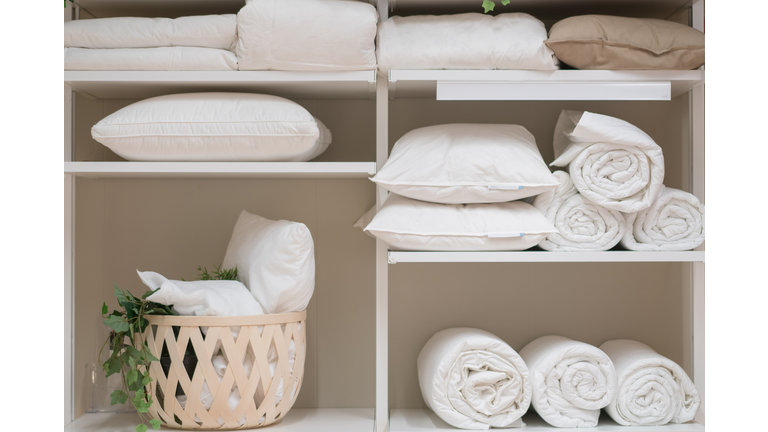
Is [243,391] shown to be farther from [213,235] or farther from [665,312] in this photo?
[665,312]

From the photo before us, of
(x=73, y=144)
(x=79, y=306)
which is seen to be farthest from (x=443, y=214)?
(x=79, y=306)

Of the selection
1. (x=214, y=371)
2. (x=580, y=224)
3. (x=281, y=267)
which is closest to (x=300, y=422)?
(x=214, y=371)

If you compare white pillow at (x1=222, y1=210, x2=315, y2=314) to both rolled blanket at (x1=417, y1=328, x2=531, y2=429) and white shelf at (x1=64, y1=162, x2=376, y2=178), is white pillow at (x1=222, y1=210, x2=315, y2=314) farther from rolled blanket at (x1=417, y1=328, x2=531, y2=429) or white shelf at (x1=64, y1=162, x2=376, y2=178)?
rolled blanket at (x1=417, y1=328, x2=531, y2=429)

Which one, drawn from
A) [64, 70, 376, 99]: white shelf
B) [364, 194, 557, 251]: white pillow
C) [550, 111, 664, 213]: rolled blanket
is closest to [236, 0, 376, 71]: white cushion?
[64, 70, 376, 99]: white shelf

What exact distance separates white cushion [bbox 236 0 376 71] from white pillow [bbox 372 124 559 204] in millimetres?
272

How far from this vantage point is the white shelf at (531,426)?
1.35 meters

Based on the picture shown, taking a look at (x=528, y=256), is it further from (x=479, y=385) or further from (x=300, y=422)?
(x=300, y=422)

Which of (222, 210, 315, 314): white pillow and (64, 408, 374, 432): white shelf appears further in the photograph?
(64, 408, 374, 432): white shelf

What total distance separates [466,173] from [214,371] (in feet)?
2.42

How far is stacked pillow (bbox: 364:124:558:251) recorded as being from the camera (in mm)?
1290

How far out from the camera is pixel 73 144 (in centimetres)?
148

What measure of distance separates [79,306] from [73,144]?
1.60 feet

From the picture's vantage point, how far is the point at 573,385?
135cm

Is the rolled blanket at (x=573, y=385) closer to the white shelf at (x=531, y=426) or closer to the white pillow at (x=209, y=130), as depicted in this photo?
the white shelf at (x=531, y=426)
